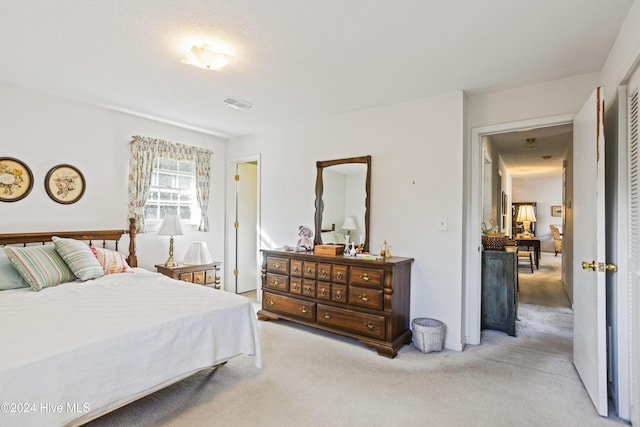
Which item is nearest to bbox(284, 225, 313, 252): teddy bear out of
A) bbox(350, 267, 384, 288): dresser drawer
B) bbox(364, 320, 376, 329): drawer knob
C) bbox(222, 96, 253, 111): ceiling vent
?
bbox(350, 267, 384, 288): dresser drawer

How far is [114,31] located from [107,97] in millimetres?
1509

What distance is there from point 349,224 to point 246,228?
2.21 m

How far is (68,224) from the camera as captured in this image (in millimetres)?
3578

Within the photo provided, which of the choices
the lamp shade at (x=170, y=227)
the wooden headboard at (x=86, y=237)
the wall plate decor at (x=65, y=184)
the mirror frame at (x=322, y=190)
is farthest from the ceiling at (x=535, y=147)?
the wall plate decor at (x=65, y=184)

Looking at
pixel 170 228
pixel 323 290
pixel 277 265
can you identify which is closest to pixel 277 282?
pixel 277 265

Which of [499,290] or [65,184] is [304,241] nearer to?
[499,290]

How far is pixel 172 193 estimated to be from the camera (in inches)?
181

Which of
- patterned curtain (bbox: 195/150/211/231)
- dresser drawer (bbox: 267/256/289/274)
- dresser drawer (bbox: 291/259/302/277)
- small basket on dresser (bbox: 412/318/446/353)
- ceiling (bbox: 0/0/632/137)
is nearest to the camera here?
ceiling (bbox: 0/0/632/137)

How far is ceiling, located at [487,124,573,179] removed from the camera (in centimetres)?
483

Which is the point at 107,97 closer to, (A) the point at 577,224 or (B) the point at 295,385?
(B) the point at 295,385

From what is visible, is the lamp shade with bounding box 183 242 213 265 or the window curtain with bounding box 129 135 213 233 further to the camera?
the lamp shade with bounding box 183 242 213 265

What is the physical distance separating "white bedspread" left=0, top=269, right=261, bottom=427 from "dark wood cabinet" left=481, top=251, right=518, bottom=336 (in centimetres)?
261

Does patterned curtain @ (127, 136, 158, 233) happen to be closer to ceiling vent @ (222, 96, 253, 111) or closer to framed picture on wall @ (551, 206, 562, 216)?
ceiling vent @ (222, 96, 253, 111)

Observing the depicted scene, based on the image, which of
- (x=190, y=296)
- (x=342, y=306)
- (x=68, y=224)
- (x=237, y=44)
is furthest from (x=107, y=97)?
(x=342, y=306)
